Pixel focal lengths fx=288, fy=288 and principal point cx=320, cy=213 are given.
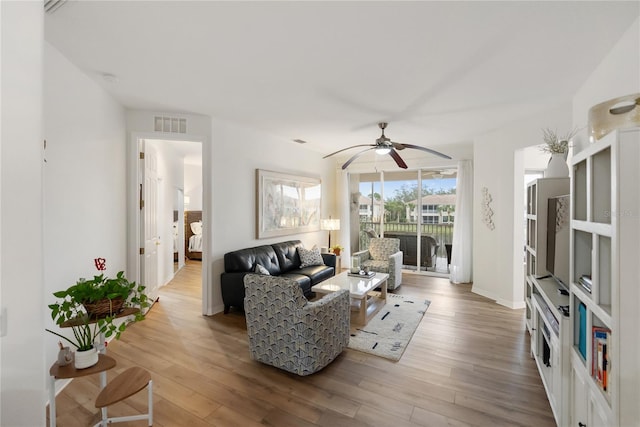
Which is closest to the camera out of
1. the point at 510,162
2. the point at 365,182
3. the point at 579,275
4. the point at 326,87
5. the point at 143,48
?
the point at 579,275

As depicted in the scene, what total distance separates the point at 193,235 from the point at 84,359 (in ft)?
23.8

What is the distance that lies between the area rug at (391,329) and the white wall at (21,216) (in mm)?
2553

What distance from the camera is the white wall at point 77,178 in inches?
89.4

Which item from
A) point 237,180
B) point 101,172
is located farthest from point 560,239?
point 101,172

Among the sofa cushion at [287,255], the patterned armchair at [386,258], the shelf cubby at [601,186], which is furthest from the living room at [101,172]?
the patterned armchair at [386,258]

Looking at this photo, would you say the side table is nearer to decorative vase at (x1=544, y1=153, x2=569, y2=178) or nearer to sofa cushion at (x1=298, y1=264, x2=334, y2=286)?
sofa cushion at (x1=298, y1=264, x2=334, y2=286)

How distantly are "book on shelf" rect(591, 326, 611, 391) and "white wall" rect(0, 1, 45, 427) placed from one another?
2507mm

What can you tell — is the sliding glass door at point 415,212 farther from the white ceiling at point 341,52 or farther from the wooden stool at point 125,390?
the wooden stool at point 125,390

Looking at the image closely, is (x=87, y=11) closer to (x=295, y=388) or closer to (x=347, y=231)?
(x=295, y=388)

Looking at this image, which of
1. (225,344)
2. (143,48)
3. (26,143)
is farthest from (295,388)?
(143,48)

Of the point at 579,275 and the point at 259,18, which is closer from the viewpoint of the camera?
the point at 579,275

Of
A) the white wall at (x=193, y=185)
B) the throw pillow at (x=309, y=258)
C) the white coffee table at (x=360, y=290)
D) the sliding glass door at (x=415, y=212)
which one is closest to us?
the white coffee table at (x=360, y=290)

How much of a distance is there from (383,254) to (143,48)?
4.69m

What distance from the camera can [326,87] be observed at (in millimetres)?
2969
